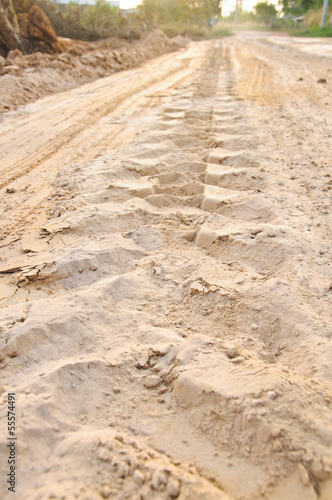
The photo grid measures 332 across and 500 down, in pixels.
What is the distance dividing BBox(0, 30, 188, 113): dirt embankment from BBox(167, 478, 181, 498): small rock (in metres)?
6.25

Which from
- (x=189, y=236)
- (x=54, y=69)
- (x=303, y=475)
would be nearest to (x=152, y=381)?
(x=303, y=475)

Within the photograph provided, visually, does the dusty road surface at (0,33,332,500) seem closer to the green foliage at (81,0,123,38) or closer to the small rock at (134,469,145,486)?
the small rock at (134,469,145,486)

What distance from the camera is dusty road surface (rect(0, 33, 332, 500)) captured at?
1211 mm

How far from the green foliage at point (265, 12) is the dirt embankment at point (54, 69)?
37314mm

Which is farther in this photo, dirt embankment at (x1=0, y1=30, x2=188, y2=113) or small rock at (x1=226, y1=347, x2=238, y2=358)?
dirt embankment at (x1=0, y1=30, x2=188, y2=113)

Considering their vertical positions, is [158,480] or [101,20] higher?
[101,20]

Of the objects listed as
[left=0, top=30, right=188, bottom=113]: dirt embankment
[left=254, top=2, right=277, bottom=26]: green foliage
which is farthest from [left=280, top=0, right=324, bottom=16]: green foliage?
[left=0, top=30, right=188, bottom=113]: dirt embankment

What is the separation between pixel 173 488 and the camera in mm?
1125

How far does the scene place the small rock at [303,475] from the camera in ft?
3.74

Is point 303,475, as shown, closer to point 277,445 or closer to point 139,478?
point 277,445

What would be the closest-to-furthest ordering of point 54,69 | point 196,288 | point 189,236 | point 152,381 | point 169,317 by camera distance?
point 152,381
point 169,317
point 196,288
point 189,236
point 54,69

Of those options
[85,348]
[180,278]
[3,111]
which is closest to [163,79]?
[3,111]

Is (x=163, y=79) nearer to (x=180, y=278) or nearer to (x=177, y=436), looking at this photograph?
(x=180, y=278)

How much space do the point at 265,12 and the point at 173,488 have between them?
5208 centimetres
